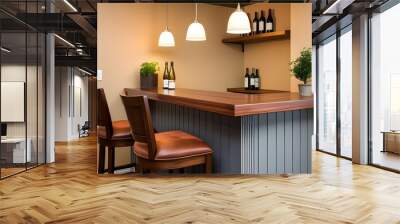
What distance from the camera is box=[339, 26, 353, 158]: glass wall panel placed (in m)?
6.19

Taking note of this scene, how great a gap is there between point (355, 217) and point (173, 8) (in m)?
2.67

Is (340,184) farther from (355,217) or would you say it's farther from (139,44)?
(139,44)

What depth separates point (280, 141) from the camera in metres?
3.53

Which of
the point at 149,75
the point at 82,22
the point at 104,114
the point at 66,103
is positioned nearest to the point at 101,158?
the point at 104,114

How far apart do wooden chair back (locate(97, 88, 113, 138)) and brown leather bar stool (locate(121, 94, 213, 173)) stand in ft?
3.34

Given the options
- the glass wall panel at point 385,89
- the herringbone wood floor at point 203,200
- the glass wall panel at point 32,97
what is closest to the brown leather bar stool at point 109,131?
the herringbone wood floor at point 203,200

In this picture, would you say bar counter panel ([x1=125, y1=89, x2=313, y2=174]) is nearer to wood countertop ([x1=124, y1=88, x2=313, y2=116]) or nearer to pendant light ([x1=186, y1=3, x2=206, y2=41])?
wood countertop ([x1=124, y1=88, x2=313, y2=116])

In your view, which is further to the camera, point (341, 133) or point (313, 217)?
point (341, 133)

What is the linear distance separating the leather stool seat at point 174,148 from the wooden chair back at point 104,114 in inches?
38.5

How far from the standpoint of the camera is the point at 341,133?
643cm

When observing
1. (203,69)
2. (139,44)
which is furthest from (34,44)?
(203,69)

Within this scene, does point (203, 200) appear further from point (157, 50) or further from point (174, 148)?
point (157, 50)

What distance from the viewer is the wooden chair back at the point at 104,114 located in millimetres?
3959

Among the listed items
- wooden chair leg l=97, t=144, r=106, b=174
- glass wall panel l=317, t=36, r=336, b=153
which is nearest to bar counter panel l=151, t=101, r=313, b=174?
wooden chair leg l=97, t=144, r=106, b=174
